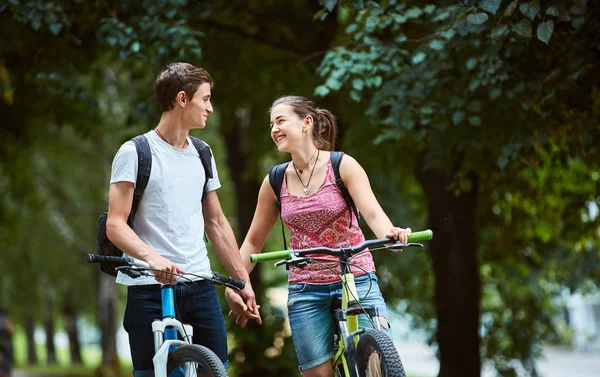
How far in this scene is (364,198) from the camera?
14.9ft

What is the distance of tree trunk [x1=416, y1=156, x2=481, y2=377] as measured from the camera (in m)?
10.4

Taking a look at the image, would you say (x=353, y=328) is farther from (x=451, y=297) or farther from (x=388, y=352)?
(x=451, y=297)

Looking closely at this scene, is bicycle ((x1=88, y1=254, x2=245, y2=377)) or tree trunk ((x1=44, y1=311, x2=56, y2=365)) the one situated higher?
bicycle ((x1=88, y1=254, x2=245, y2=377))

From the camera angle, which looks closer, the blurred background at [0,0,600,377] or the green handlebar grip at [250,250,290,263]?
the green handlebar grip at [250,250,290,263]

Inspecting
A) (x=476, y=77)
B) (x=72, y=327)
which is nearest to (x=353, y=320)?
(x=476, y=77)

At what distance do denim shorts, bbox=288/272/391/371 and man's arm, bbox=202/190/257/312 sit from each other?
0.72 feet

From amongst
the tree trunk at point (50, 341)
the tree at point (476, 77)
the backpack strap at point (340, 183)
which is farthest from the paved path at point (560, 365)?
the backpack strap at point (340, 183)

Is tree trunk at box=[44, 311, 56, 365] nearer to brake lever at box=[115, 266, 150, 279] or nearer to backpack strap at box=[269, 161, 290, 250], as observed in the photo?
backpack strap at box=[269, 161, 290, 250]

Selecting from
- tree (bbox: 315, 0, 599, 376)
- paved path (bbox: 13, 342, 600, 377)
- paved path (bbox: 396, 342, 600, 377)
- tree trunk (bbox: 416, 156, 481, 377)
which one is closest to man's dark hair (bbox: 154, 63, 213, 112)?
tree (bbox: 315, 0, 599, 376)

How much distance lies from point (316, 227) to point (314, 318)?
1.40 feet

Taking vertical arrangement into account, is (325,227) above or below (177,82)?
below

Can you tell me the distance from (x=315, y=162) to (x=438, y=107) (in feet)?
10.2

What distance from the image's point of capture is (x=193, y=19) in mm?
9203

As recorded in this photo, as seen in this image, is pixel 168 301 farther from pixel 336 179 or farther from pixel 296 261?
pixel 336 179
